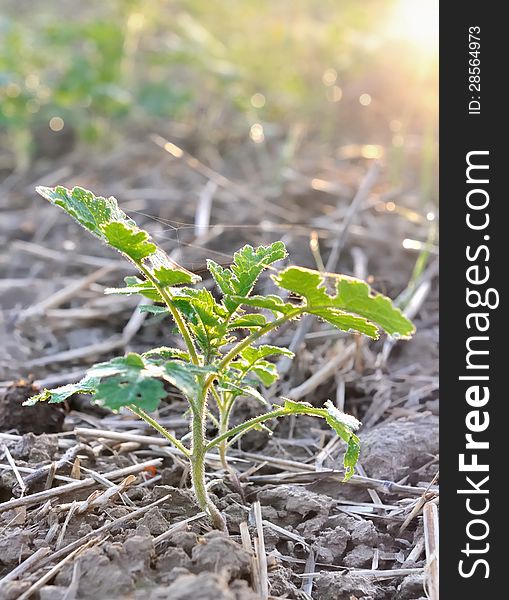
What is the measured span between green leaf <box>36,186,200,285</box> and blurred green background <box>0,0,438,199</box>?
7.60 feet

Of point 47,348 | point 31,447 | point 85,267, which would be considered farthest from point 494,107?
point 85,267

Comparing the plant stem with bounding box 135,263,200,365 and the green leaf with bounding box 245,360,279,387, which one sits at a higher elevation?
the plant stem with bounding box 135,263,200,365

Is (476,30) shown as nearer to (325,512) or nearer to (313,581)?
(325,512)

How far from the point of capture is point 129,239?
1.31 m

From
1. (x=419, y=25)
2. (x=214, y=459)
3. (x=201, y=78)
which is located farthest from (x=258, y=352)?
(x=201, y=78)

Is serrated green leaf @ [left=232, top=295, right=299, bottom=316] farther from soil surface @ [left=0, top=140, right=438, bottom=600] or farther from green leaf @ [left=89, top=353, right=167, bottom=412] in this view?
soil surface @ [left=0, top=140, right=438, bottom=600]

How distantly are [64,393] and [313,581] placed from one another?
1.83ft

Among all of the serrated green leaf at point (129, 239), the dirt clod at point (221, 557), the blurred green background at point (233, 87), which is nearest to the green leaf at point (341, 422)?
the dirt clod at point (221, 557)

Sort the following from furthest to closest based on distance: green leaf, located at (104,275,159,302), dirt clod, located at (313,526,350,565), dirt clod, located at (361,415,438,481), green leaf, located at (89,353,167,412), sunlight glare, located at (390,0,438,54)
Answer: sunlight glare, located at (390,0,438,54)
dirt clod, located at (361,415,438,481)
dirt clod, located at (313,526,350,565)
green leaf, located at (104,275,159,302)
green leaf, located at (89,353,167,412)

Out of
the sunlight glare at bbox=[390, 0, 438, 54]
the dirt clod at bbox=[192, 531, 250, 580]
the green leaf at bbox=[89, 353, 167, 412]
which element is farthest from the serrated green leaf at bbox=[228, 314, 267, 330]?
the sunlight glare at bbox=[390, 0, 438, 54]

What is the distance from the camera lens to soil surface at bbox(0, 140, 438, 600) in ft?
4.49

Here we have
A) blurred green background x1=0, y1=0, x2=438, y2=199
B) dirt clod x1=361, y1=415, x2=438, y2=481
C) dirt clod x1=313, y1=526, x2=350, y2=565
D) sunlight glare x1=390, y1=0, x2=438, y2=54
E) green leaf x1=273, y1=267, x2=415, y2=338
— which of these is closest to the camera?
green leaf x1=273, y1=267, x2=415, y2=338

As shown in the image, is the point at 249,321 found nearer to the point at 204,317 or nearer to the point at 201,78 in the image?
the point at 204,317

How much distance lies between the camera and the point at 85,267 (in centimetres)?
303
